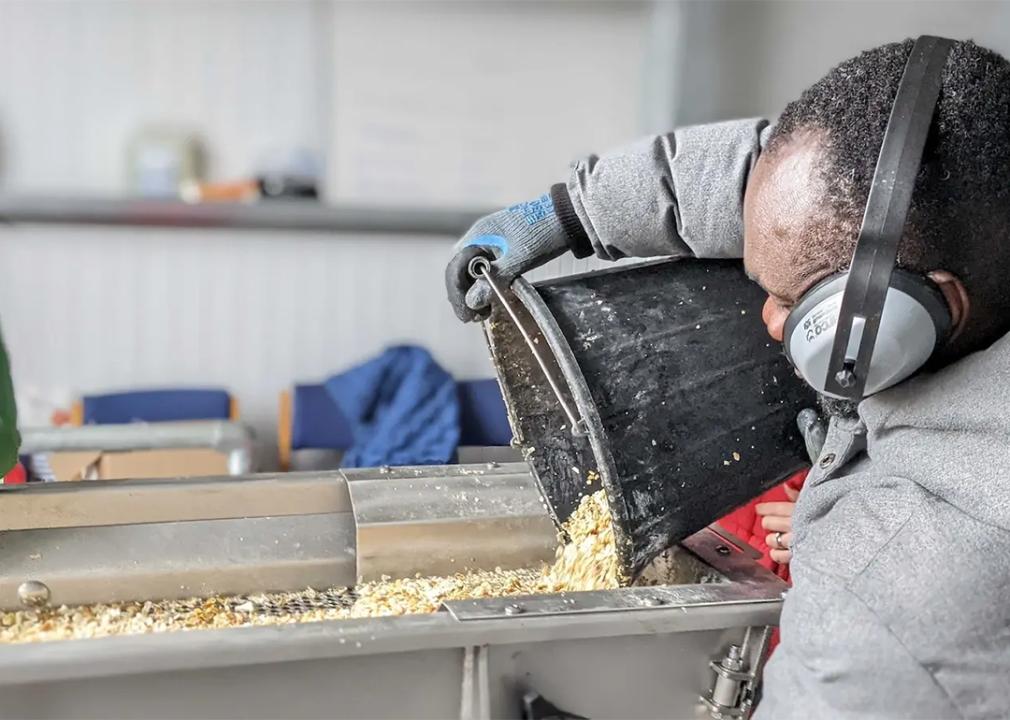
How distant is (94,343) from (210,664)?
2.33m

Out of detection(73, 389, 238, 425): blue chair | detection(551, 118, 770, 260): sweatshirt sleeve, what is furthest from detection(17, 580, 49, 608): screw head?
detection(73, 389, 238, 425): blue chair

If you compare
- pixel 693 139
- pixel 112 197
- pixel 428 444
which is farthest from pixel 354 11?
pixel 693 139

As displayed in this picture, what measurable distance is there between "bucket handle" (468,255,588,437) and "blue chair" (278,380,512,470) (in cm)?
26

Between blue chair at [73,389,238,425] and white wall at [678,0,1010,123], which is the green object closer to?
blue chair at [73,389,238,425]

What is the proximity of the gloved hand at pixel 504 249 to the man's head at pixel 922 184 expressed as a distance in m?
0.33

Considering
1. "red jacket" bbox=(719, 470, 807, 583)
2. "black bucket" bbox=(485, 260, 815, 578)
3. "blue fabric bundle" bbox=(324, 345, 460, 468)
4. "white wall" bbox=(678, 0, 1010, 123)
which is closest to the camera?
"black bucket" bbox=(485, 260, 815, 578)

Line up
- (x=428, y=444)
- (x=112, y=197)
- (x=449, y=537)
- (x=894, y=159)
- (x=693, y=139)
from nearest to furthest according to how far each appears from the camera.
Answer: (x=894, y=159) < (x=693, y=139) < (x=449, y=537) < (x=428, y=444) < (x=112, y=197)

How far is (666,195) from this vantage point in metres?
1.08

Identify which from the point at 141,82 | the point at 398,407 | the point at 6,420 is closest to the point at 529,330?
the point at 6,420

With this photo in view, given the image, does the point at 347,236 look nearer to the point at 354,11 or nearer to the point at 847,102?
the point at 354,11

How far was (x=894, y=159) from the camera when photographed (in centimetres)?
74

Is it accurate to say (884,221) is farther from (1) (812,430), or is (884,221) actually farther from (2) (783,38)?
(2) (783,38)

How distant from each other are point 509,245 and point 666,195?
0.19 meters

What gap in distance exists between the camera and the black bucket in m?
1.03
